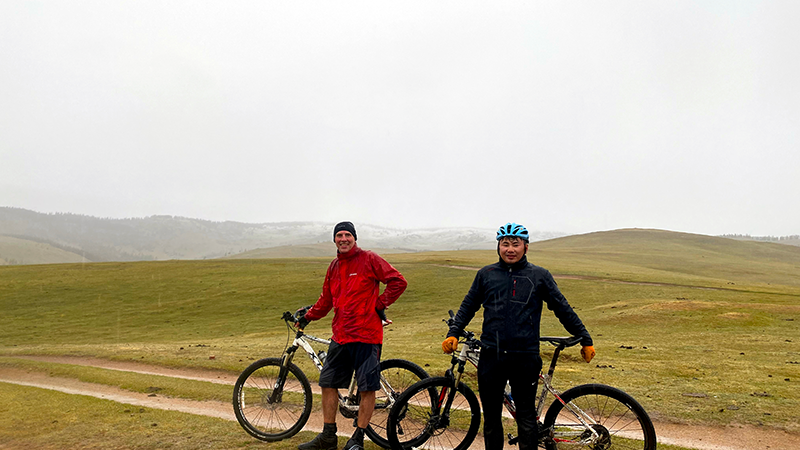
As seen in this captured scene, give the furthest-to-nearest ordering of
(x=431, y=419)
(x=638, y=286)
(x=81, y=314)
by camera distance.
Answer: (x=638, y=286) < (x=81, y=314) < (x=431, y=419)

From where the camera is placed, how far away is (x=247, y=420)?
7.29m

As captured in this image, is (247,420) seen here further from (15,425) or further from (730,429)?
(730,429)

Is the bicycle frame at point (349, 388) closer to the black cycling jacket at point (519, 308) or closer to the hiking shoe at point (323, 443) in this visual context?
the hiking shoe at point (323, 443)

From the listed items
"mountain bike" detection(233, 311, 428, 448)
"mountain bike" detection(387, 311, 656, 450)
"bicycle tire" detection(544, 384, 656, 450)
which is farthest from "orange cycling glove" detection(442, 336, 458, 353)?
"mountain bike" detection(233, 311, 428, 448)

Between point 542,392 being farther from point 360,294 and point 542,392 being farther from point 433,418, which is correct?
point 360,294

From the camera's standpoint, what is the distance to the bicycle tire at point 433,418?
612cm

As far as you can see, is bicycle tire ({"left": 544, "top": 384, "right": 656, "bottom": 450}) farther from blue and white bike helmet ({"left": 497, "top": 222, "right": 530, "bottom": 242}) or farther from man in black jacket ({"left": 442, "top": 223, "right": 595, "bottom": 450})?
blue and white bike helmet ({"left": 497, "top": 222, "right": 530, "bottom": 242})

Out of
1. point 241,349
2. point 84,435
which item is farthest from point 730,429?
point 241,349

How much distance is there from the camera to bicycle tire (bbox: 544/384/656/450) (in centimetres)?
534

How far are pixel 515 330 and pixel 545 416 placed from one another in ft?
4.78

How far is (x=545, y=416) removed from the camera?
589 cm

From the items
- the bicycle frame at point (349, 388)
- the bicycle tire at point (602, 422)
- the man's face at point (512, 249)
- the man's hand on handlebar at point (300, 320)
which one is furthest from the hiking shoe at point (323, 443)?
the man's face at point (512, 249)

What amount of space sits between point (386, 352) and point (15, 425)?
10.4 meters

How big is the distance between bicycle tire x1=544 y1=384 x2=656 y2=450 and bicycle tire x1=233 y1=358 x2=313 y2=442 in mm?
3787
